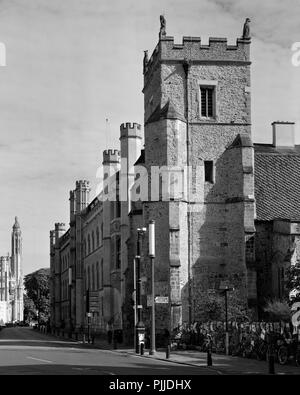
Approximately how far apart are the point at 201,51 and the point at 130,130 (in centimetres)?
1128

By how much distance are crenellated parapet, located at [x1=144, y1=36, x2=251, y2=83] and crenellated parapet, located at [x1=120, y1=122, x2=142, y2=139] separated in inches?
375

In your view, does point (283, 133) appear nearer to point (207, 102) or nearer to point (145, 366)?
point (207, 102)

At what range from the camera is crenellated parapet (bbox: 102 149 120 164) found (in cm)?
6606

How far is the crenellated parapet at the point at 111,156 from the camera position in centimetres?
6606

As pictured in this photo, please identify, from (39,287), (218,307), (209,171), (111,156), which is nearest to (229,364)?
(218,307)

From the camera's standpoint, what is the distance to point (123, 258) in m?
56.0

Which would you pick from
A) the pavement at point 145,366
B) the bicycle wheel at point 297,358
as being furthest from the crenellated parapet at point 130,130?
the bicycle wheel at point 297,358

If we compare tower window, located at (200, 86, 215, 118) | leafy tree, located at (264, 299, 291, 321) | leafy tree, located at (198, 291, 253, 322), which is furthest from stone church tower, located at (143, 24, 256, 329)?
leafy tree, located at (264, 299, 291, 321)

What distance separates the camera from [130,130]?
57.2 meters

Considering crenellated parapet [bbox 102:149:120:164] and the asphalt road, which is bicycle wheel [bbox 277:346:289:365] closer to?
the asphalt road

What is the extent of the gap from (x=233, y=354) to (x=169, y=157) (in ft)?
44.9
